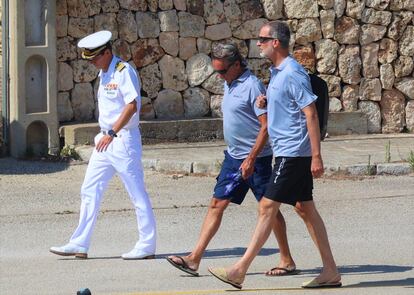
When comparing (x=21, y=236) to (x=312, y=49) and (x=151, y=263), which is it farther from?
(x=312, y=49)

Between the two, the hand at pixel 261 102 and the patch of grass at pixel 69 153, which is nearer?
the hand at pixel 261 102

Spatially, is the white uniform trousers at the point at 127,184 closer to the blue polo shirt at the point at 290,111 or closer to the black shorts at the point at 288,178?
the black shorts at the point at 288,178

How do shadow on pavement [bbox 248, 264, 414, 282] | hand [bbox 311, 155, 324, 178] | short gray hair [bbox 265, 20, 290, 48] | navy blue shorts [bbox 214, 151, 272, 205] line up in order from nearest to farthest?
1. hand [bbox 311, 155, 324, 178]
2. short gray hair [bbox 265, 20, 290, 48]
3. navy blue shorts [bbox 214, 151, 272, 205]
4. shadow on pavement [bbox 248, 264, 414, 282]

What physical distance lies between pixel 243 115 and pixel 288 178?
74cm

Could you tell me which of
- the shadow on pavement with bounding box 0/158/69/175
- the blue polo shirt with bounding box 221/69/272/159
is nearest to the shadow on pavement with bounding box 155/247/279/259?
the blue polo shirt with bounding box 221/69/272/159

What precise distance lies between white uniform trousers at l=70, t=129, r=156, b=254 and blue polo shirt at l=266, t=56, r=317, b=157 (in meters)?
1.54

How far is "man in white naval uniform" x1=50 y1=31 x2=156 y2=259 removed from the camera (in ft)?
30.0

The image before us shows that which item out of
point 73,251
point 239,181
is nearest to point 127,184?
point 73,251

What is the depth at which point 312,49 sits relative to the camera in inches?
619

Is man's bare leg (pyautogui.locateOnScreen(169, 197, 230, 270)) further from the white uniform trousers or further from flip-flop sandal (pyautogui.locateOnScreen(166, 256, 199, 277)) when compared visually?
the white uniform trousers

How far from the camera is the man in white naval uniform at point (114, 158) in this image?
9148 millimetres

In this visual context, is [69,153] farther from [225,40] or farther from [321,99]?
[321,99]

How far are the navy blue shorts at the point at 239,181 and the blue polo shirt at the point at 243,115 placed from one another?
0.07 metres

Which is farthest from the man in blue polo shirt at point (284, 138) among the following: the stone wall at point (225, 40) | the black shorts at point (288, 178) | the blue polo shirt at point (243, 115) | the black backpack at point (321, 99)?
the stone wall at point (225, 40)
